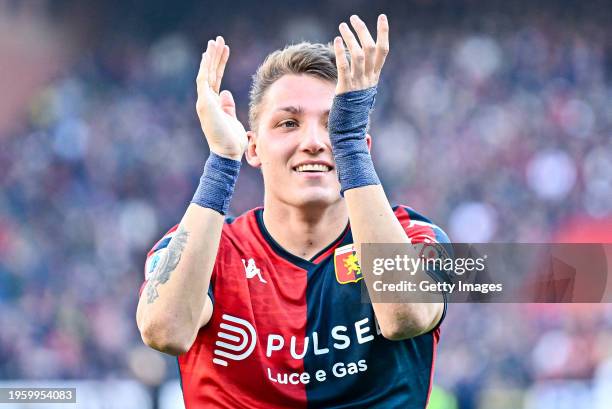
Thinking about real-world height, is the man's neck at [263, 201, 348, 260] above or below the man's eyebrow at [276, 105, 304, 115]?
below

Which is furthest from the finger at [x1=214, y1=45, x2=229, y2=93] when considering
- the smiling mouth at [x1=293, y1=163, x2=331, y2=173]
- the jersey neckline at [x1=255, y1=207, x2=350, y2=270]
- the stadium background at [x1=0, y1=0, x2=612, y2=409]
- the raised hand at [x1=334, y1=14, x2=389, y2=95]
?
the stadium background at [x1=0, y1=0, x2=612, y2=409]

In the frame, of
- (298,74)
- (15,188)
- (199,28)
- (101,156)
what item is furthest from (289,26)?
(298,74)

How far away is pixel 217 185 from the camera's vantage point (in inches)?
113

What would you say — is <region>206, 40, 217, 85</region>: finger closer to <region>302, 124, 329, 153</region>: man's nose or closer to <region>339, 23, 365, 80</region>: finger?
<region>302, 124, 329, 153</region>: man's nose

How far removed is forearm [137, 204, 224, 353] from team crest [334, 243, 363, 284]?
1.79 ft

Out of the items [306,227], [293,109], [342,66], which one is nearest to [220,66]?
[293,109]

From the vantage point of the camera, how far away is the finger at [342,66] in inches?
107

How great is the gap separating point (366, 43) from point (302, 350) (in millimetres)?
1064

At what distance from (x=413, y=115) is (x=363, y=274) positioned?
8.91 metres

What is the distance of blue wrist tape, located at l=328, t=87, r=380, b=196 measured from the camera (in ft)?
9.06

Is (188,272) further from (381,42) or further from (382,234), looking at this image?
(381,42)

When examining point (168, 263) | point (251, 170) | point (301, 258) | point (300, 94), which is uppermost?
point (251, 170)

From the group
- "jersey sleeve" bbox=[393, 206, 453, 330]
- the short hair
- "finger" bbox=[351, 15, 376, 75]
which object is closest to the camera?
"finger" bbox=[351, 15, 376, 75]

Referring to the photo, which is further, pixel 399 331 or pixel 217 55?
pixel 217 55
